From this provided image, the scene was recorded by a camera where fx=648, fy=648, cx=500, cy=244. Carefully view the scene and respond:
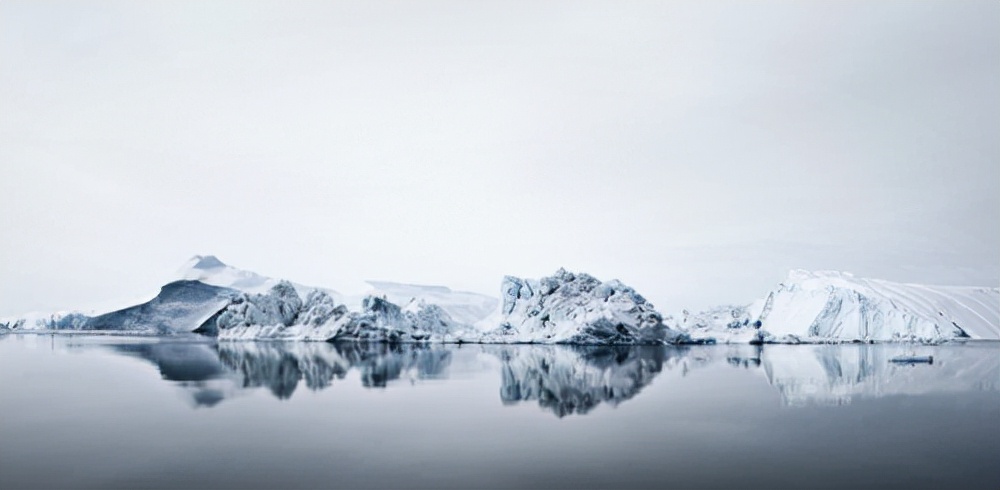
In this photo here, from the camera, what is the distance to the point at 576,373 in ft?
62.1

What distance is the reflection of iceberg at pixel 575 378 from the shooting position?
530 inches

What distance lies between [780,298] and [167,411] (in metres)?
49.1

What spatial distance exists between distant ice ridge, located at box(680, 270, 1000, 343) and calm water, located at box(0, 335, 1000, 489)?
1034 inches

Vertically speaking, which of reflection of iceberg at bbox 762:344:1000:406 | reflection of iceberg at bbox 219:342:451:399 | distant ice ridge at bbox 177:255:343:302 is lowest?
reflection of iceberg at bbox 762:344:1000:406

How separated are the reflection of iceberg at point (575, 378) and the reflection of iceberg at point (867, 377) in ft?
12.0

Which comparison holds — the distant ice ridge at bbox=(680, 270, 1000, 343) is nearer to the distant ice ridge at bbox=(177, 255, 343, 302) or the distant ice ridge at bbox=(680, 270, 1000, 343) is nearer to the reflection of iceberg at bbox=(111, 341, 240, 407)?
the reflection of iceberg at bbox=(111, 341, 240, 407)

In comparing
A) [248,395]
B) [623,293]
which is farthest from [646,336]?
[248,395]

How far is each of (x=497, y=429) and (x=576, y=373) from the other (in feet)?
29.7

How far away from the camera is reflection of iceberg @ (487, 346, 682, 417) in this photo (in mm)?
13453

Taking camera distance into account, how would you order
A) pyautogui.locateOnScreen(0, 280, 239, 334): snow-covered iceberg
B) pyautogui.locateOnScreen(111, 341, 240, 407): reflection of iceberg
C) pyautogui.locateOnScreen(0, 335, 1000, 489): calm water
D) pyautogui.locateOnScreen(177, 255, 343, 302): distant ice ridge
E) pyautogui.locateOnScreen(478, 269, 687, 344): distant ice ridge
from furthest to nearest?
1. pyautogui.locateOnScreen(177, 255, 343, 302): distant ice ridge
2. pyautogui.locateOnScreen(0, 280, 239, 334): snow-covered iceberg
3. pyautogui.locateOnScreen(478, 269, 687, 344): distant ice ridge
4. pyautogui.locateOnScreen(111, 341, 240, 407): reflection of iceberg
5. pyautogui.locateOnScreen(0, 335, 1000, 489): calm water

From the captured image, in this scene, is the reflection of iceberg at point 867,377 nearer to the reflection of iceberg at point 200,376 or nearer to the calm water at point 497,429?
the calm water at point 497,429

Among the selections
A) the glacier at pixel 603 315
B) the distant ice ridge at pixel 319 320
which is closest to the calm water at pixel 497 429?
the glacier at pixel 603 315

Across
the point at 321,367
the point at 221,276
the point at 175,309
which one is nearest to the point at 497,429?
the point at 321,367

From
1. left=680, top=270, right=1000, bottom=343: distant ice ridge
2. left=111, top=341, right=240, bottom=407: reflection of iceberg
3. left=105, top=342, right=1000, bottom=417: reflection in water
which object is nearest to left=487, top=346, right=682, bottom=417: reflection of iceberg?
left=105, top=342, right=1000, bottom=417: reflection in water
